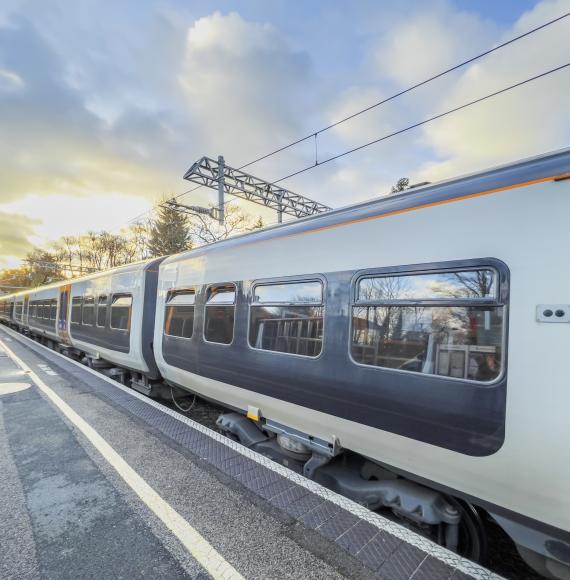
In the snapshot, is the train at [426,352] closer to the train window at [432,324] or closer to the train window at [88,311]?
the train window at [432,324]

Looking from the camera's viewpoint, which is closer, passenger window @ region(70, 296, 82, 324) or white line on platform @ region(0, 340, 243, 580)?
white line on platform @ region(0, 340, 243, 580)

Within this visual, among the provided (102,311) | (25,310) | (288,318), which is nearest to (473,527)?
(288,318)

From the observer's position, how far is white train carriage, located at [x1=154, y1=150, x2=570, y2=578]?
185cm

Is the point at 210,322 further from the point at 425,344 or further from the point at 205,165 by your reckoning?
the point at 205,165

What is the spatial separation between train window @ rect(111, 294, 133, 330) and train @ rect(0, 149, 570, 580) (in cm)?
368

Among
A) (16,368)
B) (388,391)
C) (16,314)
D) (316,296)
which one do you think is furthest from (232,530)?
(16,314)

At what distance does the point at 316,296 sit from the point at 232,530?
195 centimetres

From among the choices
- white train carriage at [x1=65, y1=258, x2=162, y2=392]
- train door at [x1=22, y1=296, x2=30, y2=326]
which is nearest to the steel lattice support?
white train carriage at [x1=65, y1=258, x2=162, y2=392]

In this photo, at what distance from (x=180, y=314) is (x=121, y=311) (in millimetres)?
2965

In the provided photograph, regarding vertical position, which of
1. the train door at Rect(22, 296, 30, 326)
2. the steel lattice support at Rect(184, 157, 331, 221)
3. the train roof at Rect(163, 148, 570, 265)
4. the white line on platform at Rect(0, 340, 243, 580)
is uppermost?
the steel lattice support at Rect(184, 157, 331, 221)

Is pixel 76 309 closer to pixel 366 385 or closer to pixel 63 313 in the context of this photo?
pixel 63 313

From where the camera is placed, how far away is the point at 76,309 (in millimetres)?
10625

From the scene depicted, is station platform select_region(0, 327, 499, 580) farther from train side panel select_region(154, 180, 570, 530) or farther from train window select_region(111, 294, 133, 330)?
Answer: train window select_region(111, 294, 133, 330)

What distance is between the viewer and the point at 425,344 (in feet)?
7.63
